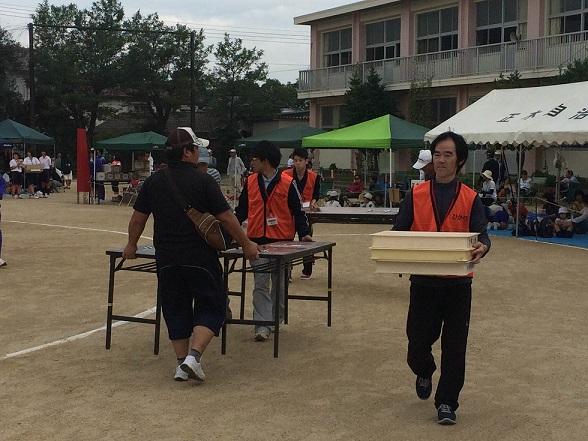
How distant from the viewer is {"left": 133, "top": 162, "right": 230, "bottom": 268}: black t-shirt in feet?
19.4

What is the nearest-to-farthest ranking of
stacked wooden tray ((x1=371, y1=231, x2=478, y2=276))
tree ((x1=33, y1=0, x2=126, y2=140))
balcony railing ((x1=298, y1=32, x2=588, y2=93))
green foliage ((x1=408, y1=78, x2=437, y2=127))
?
1. stacked wooden tray ((x1=371, y1=231, x2=478, y2=276))
2. balcony railing ((x1=298, y1=32, x2=588, y2=93))
3. green foliage ((x1=408, y1=78, x2=437, y2=127))
4. tree ((x1=33, y1=0, x2=126, y2=140))

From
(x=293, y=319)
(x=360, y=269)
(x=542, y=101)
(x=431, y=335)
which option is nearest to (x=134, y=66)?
(x=542, y=101)

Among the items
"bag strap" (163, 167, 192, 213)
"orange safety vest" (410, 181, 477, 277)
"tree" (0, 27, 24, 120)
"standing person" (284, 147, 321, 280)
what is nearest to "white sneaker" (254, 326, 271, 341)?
"bag strap" (163, 167, 192, 213)

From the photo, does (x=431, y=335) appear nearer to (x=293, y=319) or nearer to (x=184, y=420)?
(x=184, y=420)

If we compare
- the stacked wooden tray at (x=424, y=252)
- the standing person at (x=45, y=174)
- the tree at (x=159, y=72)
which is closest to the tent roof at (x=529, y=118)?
the stacked wooden tray at (x=424, y=252)

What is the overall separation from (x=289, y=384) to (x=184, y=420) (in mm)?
1070

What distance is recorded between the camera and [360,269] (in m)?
12.1

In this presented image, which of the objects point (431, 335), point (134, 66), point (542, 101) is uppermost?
point (134, 66)

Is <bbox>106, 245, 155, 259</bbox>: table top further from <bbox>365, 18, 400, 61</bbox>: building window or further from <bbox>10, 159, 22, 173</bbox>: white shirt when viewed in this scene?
<bbox>365, 18, 400, 61</bbox>: building window

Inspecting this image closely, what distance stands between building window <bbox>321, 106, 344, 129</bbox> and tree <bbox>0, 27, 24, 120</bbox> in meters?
19.3

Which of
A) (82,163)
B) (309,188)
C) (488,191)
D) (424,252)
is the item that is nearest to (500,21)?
(488,191)

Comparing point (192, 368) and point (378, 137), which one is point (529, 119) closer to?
point (378, 137)

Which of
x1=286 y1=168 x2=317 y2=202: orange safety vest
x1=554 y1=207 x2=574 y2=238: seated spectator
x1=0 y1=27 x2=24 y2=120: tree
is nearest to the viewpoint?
x1=286 y1=168 x2=317 y2=202: orange safety vest

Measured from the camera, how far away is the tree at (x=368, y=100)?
35781 millimetres
